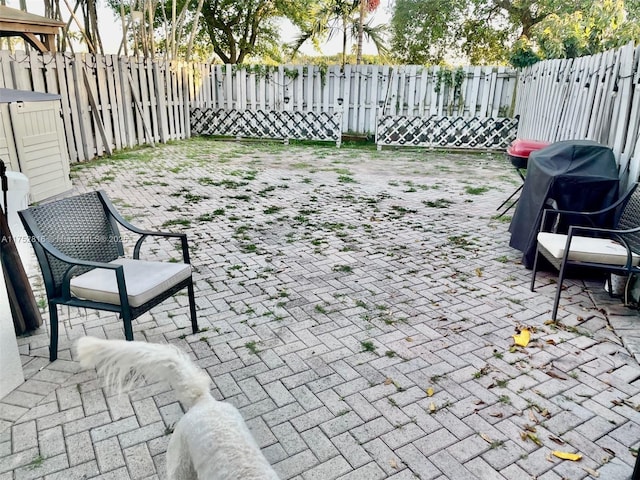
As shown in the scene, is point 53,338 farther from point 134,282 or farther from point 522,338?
point 522,338

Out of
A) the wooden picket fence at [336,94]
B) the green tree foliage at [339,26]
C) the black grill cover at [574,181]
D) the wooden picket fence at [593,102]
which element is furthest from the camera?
the green tree foliage at [339,26]

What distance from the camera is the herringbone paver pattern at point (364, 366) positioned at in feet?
7.79

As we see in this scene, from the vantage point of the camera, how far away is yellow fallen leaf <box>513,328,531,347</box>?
3.44m

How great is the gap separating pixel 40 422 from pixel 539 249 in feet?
13.5

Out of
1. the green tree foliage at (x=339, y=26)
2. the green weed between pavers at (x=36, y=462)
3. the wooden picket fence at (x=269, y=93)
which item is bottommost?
the green weed between pavers at (x=36, y=462)

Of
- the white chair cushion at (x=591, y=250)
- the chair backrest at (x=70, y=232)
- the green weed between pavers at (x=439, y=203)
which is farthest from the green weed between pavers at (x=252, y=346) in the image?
the green weed between pavers at (x=439, y=203)

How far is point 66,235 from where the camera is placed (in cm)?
310

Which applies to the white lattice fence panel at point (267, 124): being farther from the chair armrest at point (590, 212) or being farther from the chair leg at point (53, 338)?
the chair leg at point (53, 338)

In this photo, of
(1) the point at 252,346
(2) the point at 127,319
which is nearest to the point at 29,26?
(2) the point at 127,319

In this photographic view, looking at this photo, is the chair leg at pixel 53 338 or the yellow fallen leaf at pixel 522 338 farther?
the yellow fallen leaf at pixel 522 338

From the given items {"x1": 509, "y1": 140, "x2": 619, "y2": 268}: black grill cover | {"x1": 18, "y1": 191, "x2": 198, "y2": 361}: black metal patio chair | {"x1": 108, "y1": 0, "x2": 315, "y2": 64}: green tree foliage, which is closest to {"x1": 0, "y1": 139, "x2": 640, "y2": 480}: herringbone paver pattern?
{"x1": 18, "y1": 191, "x2": 198, "y2": 361}: black metal patio chair

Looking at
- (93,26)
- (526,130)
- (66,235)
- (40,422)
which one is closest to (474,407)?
(40,422)

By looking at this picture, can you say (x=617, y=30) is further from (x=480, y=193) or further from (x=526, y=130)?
(x=480, y=193)

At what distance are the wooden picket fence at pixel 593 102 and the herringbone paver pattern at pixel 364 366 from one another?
156cm
